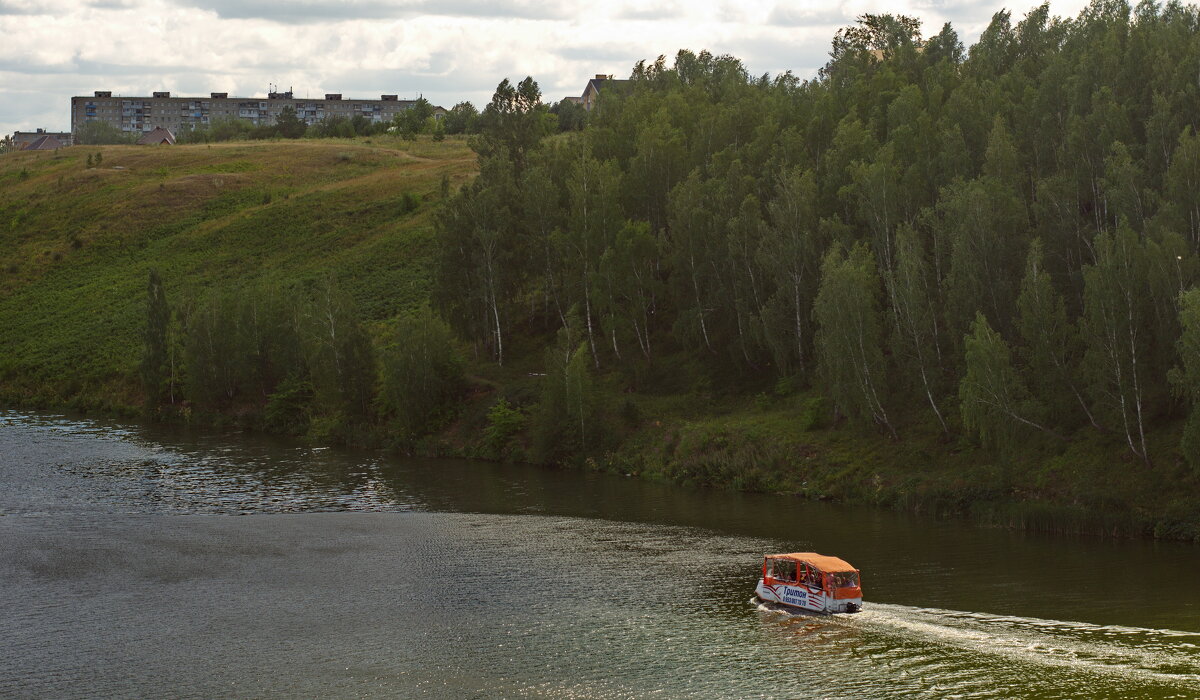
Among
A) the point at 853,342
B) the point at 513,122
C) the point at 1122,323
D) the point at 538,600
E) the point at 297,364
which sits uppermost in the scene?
the point at 513,122

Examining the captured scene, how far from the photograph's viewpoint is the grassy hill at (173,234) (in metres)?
111

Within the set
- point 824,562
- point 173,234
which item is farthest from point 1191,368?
point 173,234

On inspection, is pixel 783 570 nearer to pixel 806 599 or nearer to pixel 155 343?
pixel 806 599

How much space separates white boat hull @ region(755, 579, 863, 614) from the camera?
35.7 meters

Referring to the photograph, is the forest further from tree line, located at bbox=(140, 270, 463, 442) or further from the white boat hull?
the white boat hull

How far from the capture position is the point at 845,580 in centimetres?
3575

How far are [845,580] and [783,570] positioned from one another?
2333 millimetres

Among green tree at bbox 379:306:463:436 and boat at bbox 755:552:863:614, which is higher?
green tree at bbox 379:306:463:436

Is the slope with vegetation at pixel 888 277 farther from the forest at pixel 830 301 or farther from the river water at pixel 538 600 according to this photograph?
the river water at pixel 538 600

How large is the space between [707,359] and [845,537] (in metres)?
29.2

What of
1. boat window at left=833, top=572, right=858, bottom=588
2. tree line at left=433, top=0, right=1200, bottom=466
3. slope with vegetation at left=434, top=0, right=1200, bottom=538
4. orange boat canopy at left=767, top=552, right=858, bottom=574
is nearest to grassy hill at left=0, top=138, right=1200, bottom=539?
slope with vegetation at left=434, top=0, right=1200, bottom=538

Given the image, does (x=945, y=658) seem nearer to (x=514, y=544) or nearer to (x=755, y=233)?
(x=514, y=544)

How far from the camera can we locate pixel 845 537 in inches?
1916

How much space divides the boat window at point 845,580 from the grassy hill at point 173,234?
78.2 m
